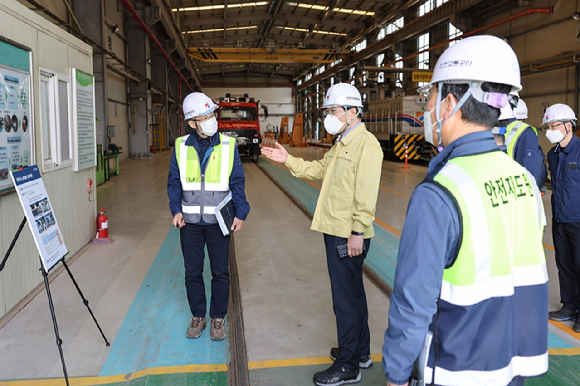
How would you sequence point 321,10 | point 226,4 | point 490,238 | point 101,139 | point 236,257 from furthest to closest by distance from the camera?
point 321,10 → point 226,4 → point 101,139 → point 236,257 → point 490,238

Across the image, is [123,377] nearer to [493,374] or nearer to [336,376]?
[336,376]

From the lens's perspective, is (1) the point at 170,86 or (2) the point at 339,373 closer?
(2) the point at 339,373

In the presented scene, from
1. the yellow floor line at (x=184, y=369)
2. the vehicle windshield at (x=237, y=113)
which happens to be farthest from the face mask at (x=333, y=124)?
the vehicle windshield at (x=237, y=113)

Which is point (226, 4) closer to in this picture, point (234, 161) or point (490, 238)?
point (234, 161)

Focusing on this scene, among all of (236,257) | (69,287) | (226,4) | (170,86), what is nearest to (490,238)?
(69,287)

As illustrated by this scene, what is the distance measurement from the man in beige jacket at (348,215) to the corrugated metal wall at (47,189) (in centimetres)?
301

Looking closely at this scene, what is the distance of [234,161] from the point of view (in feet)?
13.2

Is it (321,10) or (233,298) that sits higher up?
(321,10)

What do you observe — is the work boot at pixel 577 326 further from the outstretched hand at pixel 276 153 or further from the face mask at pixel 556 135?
the outstretched hand at pixel 276 153

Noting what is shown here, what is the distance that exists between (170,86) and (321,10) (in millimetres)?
10739

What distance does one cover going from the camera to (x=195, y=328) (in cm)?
401

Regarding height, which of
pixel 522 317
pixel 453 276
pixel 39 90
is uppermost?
pixel 39 90

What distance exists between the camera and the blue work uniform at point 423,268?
1454 mm

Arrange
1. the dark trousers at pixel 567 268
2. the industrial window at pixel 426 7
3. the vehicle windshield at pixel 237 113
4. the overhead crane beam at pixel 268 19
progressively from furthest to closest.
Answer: the overhead crane beam at pixel 268 19
the industrial window at pixel 426 7
the vehicle windshield at pixel 237 113
the dark trousers at pixel 567 268
